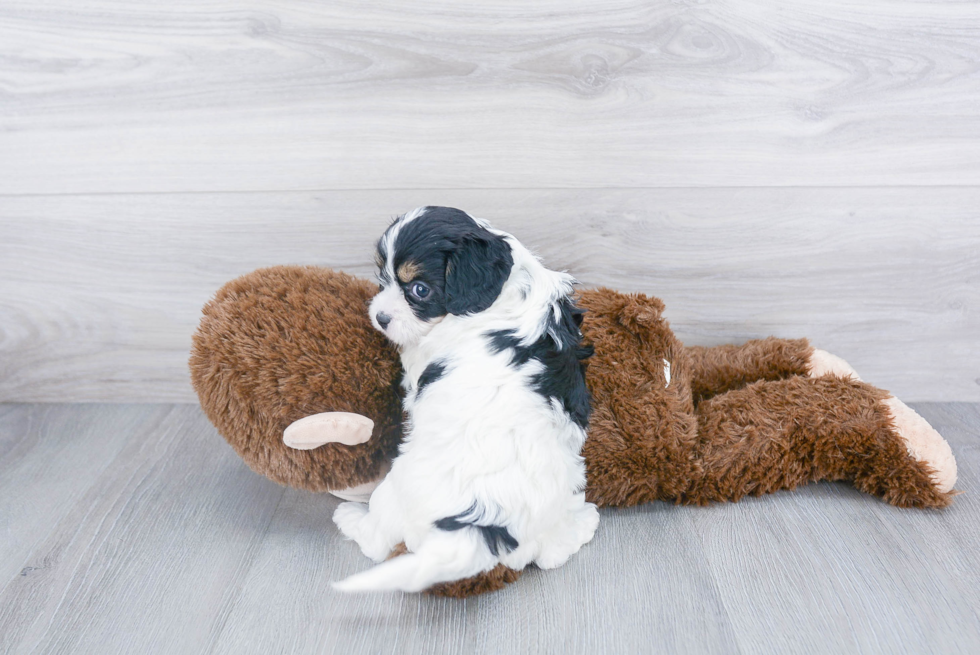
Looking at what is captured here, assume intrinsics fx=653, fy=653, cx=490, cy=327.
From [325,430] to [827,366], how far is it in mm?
1160

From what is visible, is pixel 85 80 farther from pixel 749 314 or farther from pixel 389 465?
pixel 749 314

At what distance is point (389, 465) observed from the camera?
1.33 meters

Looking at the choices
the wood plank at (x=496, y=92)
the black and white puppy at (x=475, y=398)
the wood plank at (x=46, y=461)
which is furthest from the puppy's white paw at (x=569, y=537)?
the wood plank at (x=46, y=461)

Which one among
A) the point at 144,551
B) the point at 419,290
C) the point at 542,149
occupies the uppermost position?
the point at 542,149

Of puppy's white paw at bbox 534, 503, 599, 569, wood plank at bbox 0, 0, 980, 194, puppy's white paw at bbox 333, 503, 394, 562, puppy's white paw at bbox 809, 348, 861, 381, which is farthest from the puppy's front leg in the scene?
puppy's white paw at bbox 809, 348, 861, 381

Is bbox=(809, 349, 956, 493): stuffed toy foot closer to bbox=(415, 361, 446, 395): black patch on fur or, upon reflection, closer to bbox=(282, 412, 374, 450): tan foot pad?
bbox=(415, 361, 446, 395): black patch on fur

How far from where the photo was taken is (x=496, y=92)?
150 cm

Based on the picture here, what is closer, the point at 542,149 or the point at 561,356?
the point at 561,356

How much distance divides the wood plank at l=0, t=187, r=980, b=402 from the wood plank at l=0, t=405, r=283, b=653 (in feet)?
1.11

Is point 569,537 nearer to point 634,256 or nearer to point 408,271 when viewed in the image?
point 408,271

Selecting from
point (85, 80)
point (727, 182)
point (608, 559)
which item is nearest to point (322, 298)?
point (608, 559)

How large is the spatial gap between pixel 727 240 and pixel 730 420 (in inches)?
18.4

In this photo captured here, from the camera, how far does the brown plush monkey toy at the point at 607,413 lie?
4.00 ft

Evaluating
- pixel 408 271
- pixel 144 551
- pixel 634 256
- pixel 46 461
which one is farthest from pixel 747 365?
pixel 46 461
